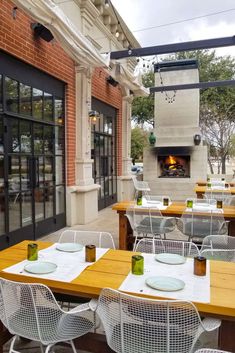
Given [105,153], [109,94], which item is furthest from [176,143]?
[109,94]

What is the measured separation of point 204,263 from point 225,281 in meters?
0.16

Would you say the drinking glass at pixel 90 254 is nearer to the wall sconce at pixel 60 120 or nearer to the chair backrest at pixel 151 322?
the chair backrest at pixel 151 322

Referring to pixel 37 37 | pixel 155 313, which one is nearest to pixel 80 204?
pixel 37 37

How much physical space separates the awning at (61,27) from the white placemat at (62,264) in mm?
2553

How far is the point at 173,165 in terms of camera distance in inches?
437

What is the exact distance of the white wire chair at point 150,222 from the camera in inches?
170

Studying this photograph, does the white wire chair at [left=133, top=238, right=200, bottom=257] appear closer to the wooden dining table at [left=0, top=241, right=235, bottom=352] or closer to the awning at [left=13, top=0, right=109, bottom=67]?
the wooden dining table at [left=0, top=241, right=235, bottom=352]

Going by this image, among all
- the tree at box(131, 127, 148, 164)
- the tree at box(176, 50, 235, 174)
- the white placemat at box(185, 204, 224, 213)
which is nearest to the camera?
the white placemat at box(185, 204, 224, 213)

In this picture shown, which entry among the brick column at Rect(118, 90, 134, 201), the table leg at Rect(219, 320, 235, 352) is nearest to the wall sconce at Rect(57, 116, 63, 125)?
the brick column at Rect(118, 90, 134, 201)

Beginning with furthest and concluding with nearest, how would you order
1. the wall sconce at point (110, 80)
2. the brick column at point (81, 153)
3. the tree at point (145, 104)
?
1. the tree at point (145, 104)
2. the wall sconce at point (110, 80)
3. the brick column at point (81, 153)

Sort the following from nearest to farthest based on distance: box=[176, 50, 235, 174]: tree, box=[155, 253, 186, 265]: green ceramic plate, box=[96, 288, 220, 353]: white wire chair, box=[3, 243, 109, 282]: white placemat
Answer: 1. box=[96, 288, 220, 353]: white wire chair
2. box=[3, 243, 109, 282]: white placemat
3. box=[155, 253, 186, 265]: green ceramic plate
4. box=[176, 50, 235, 174]: tree

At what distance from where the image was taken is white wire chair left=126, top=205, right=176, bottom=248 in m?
4.32

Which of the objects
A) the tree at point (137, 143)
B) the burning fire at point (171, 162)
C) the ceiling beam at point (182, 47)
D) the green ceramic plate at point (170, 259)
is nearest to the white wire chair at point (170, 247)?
the green ceramic plate at point (170, 259)

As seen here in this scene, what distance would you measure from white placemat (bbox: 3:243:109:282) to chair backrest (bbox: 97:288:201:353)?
0.45m
